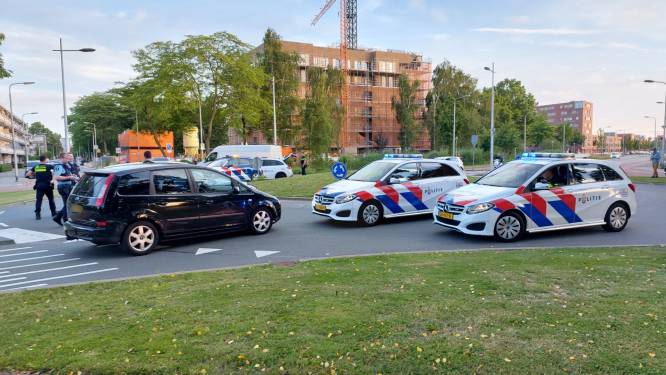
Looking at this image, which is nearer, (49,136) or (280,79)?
(280,79)

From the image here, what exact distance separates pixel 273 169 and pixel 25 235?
18.4 meters

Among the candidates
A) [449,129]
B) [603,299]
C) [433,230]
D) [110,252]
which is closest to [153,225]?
[110,252]

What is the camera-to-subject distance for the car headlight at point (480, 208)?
9.06m

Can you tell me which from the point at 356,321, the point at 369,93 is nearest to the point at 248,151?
the point at 356,321

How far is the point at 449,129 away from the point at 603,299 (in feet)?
203

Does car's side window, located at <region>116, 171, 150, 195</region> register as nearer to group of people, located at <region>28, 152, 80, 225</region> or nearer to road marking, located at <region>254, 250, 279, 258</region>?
road marking, located at <region>254, 250, 279, 258</region>

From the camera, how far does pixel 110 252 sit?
8852mm

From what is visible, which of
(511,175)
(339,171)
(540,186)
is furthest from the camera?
(339,171)

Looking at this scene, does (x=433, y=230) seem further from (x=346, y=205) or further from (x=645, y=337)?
(x=645, y=337)

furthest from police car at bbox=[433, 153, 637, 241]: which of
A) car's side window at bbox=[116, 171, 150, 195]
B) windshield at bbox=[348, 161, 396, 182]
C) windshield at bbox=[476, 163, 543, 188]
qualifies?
car's side window at bbox=[116, 171, 150, 195]

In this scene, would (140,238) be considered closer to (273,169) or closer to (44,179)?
(44,179)

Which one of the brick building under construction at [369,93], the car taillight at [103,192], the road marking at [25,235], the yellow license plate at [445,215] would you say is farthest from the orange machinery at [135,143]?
the yellow license plate at [445,215]

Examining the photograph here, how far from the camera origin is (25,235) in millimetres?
10898

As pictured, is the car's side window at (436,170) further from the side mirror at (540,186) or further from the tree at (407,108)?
the tree at (407,108)
